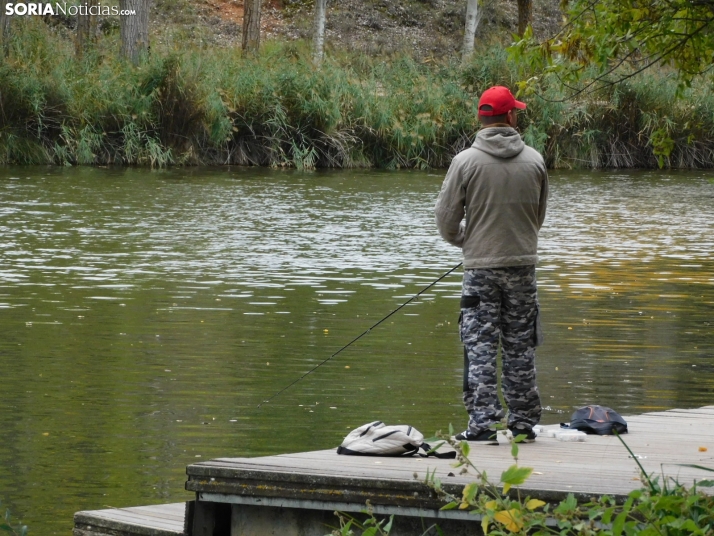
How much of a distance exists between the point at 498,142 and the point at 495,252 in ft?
1.55

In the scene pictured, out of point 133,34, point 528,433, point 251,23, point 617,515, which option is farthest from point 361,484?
point 251,23

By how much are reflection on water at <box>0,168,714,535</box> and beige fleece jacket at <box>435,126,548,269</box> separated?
5.24 feet

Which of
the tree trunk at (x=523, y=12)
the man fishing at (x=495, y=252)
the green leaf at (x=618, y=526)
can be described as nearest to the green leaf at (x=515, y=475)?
the green leaf at (x=618, y=526)

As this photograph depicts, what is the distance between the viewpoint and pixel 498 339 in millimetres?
6074

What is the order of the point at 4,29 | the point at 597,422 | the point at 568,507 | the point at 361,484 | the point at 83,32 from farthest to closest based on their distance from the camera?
the point at 83,32 → the point at 4,29 → the point at 597,422 → the point at 361,484 → the point at 568,507

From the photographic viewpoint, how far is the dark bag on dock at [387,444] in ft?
17.7

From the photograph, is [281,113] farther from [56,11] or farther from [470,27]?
[56,11]

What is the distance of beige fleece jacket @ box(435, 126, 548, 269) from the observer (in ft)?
19.6

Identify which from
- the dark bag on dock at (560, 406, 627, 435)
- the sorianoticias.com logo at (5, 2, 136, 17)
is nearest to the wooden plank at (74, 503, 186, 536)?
the dark bag on dock at (560, 406, 627, 435)

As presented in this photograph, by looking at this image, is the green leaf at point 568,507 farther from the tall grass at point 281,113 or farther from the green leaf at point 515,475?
the tall grass at point 281,113

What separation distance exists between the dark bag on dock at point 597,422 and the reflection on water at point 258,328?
1312 millimetres

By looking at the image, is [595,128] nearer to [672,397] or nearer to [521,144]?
[672,397]

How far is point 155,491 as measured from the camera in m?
6.29

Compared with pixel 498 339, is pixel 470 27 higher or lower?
higher
